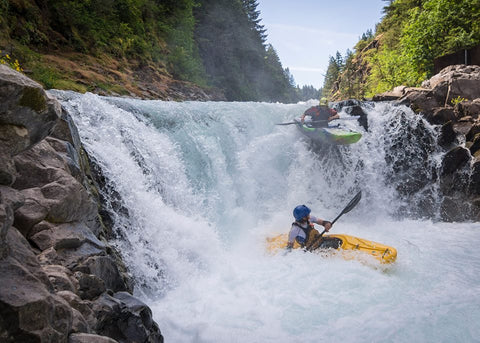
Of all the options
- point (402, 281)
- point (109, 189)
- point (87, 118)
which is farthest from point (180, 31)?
point (402, 281)

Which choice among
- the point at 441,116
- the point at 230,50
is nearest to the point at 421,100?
the point at 441,116

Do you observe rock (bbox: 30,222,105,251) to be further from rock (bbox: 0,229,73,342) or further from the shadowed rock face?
rock (bbox: 0,229,73,342)

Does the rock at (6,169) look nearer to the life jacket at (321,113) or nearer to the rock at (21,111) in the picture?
the rock at (21,111)

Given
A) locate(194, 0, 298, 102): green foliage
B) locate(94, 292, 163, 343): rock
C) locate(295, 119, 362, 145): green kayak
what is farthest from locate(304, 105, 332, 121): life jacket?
locate(194, 0, 298, 102): green foliage

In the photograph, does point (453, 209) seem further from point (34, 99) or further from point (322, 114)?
point (34, 99)

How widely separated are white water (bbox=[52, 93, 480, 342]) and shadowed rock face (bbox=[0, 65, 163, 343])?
1056 millimetres

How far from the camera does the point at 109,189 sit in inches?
169

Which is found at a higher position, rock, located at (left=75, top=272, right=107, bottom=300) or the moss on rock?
the moss on rock

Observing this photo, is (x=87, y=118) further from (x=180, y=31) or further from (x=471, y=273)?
(x=180, y=31)

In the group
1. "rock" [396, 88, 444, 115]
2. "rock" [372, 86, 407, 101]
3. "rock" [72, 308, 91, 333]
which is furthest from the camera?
"rock" [372, 86, 407, 101]

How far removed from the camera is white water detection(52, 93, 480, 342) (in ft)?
12.2

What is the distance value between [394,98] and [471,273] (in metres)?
7.71

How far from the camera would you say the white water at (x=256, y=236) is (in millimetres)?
3709

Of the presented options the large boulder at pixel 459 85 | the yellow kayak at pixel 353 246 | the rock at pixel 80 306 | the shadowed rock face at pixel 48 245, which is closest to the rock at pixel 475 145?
the large boulder at pixel 459 85
